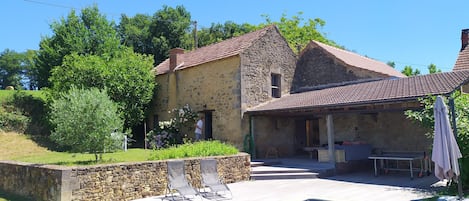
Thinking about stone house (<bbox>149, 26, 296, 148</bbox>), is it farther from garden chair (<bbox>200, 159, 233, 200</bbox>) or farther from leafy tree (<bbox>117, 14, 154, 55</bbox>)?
leafy tree (<bbox>117, 14, 154, 55</bbox>)

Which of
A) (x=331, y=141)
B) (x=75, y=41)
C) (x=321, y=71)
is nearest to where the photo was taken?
(x=331, y=141)

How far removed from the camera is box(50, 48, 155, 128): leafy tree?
19.5 metres

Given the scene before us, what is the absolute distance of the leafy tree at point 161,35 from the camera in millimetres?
34772

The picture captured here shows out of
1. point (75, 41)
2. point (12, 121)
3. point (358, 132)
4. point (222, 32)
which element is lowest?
point (358, 132)

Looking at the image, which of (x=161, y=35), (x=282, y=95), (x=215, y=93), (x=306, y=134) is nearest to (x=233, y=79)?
(x=215, y=93)

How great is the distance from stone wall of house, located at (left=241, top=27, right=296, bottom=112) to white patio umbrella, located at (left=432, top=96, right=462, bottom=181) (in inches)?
395

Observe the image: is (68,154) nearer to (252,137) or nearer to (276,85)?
(252,137)

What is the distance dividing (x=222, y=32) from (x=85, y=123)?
32.4 metres

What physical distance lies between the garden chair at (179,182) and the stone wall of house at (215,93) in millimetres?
7431

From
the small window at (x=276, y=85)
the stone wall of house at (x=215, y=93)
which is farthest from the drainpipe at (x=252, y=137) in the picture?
the small window at (x=276, y=85)

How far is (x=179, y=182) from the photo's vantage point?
905 cm

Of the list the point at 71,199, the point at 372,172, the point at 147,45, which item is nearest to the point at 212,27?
the point at 147,45

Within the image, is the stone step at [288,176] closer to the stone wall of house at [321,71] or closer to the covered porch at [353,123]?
the covered porch at [353,123]

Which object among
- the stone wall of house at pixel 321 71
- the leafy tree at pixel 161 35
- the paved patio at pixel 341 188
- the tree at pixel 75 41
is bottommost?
the paved patio at pixel 341 188
